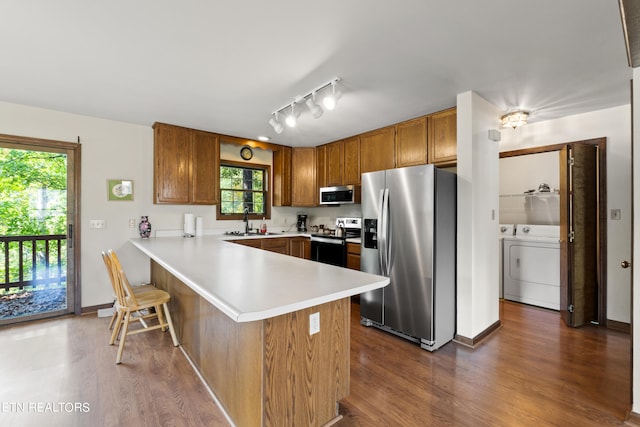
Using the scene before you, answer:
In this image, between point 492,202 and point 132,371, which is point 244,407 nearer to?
point 132,371

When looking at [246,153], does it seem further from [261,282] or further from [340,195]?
[261,282]

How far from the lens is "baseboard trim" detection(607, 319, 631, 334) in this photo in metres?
3.05

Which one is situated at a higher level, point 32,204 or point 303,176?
point 303,176

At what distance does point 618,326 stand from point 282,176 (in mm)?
4559

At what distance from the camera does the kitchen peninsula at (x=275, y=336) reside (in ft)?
4.43

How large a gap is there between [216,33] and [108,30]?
658 mm

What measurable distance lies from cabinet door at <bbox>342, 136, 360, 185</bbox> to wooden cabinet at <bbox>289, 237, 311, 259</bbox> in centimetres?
112

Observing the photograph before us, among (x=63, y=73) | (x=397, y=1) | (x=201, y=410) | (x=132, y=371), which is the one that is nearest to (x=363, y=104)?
(x=397, y=1)

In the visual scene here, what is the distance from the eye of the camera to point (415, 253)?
2.74 m

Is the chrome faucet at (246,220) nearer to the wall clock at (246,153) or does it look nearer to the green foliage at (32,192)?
the wall clock at (246,153)

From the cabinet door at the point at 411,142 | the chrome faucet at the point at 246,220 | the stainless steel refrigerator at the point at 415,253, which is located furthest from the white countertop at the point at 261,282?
the chrome faucet at the point at 246,220

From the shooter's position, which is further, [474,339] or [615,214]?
A: [615,214]

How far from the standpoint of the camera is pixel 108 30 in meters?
1.82

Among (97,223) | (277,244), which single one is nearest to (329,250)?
(277,244)
